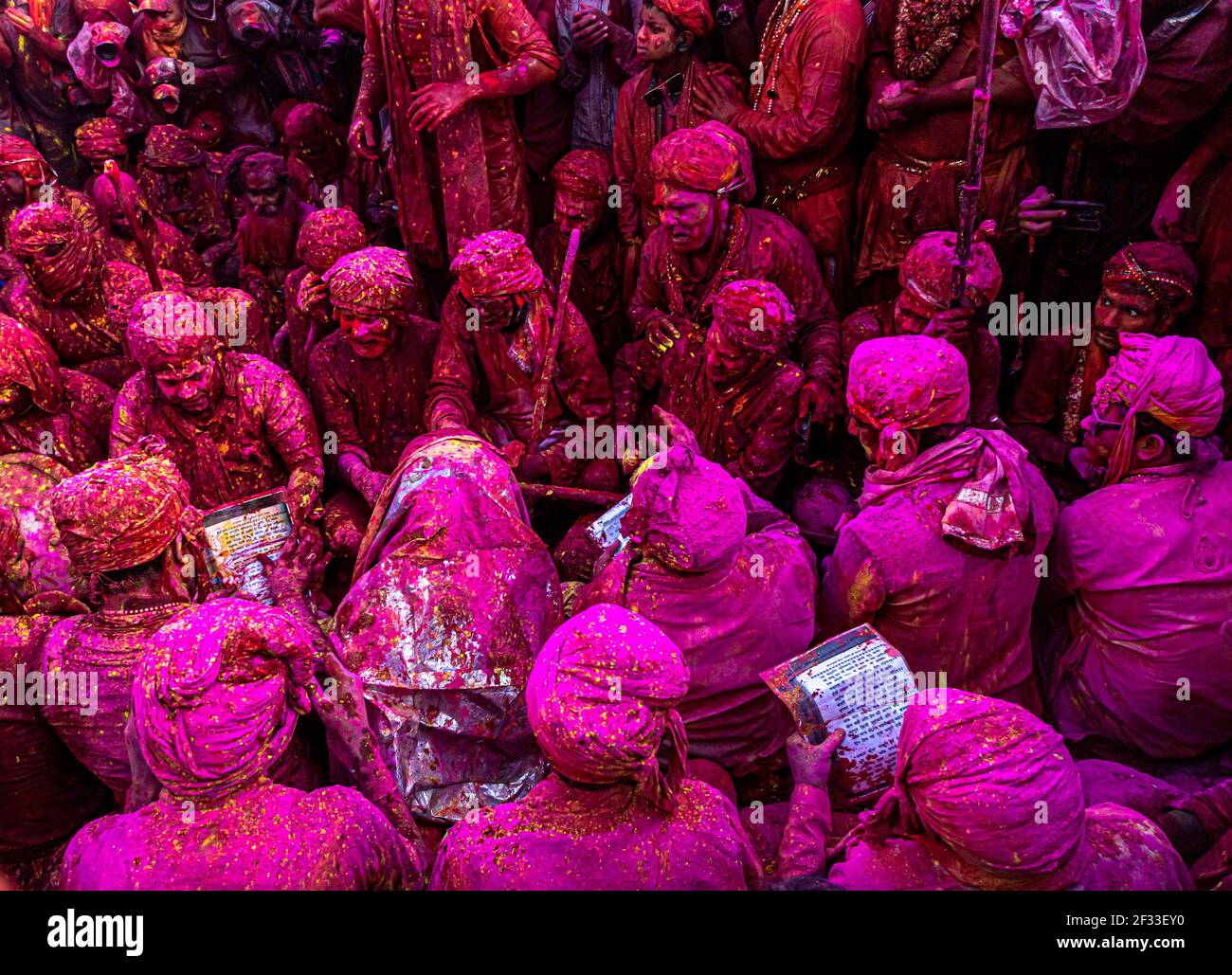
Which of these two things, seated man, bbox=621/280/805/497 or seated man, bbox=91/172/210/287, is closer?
seated man, bbox=621/280/805/497

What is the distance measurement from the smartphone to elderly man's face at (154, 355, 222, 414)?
12.4ft

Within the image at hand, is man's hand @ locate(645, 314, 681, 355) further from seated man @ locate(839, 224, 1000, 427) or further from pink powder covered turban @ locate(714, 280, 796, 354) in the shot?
seated man @ locate(839, 224, 1000, 427)

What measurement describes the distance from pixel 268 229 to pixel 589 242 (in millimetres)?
2487

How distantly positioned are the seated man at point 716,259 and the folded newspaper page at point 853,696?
6.30ft

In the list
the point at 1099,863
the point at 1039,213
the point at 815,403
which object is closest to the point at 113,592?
the point at 1099,863

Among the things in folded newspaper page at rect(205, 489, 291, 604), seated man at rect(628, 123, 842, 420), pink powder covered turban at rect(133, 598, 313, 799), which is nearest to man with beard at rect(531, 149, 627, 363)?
seated man at rect(628, 123, 842, 420)

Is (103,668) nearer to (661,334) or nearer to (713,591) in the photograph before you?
(713,591)

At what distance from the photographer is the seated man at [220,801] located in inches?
92.3

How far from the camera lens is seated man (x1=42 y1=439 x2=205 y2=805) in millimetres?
3102

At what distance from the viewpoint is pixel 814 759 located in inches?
114

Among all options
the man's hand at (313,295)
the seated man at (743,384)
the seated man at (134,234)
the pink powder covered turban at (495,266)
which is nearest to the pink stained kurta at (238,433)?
the man's hand at (313,295)

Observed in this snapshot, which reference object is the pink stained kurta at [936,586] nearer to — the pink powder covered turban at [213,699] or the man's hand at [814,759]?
the man's hand at [814,759]

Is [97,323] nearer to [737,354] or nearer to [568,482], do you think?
[568,482]
